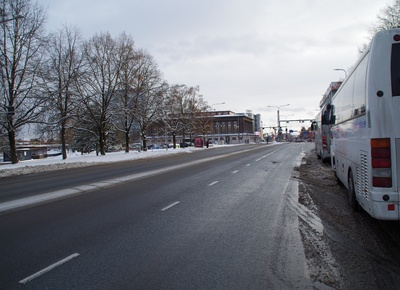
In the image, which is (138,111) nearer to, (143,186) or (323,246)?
(143,186)

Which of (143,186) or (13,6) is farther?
(13,6)

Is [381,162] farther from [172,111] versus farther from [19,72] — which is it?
[172,111]

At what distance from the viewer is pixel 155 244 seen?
504 centimetres

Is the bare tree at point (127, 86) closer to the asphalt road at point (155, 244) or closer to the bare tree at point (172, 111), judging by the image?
the bare tree at point (172, 111)

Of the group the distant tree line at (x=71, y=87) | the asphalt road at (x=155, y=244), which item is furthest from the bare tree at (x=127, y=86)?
the asphalt road at (x=155, y=244)

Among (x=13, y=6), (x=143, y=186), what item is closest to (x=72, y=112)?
(x=13, y=6)

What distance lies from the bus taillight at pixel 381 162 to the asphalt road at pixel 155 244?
161 centimetres

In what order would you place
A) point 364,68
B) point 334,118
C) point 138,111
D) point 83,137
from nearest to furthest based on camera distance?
point 364,68 < point 334,118 < point 138,111 < point 83,137

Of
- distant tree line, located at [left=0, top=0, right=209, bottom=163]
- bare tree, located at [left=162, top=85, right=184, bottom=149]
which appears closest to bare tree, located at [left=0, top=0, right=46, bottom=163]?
distant tree line, located at [left=0, top=0, right=209, bottom=163]

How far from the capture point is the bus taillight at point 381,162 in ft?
15.1

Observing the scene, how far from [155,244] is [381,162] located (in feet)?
12.3

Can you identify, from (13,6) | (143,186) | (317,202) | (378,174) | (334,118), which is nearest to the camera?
(378,174)

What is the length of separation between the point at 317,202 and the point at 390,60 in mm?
4344

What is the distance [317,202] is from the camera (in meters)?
8.05
